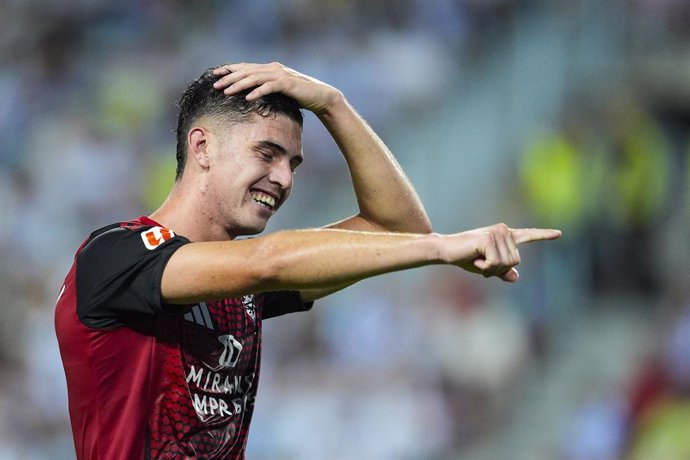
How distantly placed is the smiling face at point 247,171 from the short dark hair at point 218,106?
0.03 m

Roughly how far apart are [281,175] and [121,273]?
2.23 ft

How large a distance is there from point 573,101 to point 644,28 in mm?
860

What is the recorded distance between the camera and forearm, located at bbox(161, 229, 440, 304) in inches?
113

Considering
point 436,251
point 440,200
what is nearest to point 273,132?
point 436,251

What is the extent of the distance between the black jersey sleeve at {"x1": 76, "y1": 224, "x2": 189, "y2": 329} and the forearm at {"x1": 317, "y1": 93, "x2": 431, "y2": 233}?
0.97 m

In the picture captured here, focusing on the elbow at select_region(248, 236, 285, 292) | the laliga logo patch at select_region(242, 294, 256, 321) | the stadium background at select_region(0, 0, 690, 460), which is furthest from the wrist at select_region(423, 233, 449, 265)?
the stadium background at select_region(0, 0, 690, 460)

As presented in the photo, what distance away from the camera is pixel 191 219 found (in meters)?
3.61

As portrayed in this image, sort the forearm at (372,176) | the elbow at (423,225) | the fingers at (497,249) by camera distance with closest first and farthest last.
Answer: the fingers at (497,249) → the forearm at (372,176) → the elbow at (423,225)

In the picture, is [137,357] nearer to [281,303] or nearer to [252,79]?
[281,303]

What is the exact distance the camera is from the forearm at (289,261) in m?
2.88

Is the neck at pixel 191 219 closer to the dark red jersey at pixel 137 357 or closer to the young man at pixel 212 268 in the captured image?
the young man at pixel 212 268

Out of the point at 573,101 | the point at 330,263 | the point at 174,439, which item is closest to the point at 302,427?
the point at 573,101

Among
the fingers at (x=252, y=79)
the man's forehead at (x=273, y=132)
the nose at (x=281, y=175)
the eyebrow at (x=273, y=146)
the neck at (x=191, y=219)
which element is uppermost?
the fingers at (x=252, y=79)

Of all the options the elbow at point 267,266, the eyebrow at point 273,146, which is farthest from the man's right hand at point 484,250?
the eyebrow at point 273,146
